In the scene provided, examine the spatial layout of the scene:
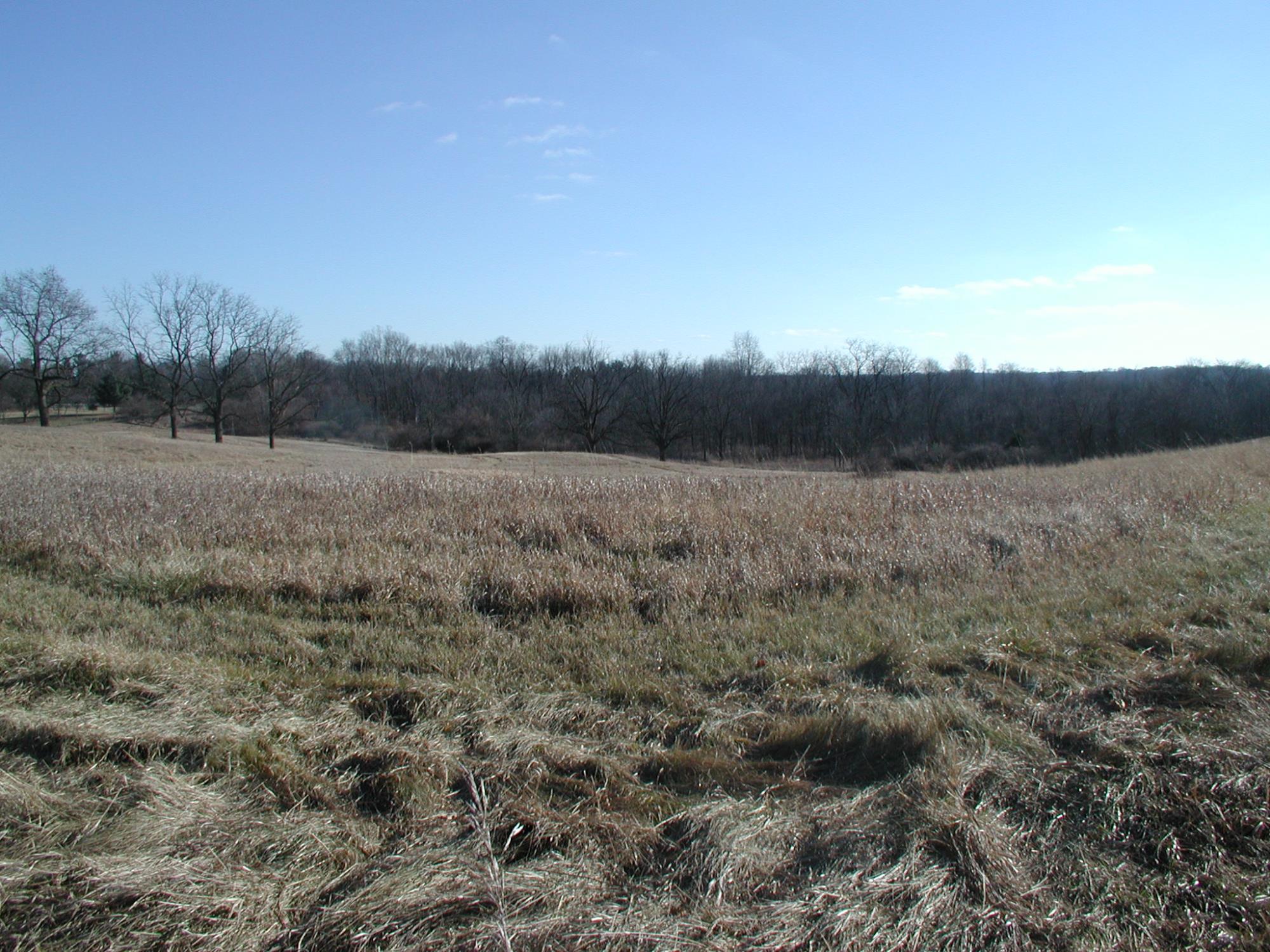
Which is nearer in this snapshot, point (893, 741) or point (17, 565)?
point (893, 741)

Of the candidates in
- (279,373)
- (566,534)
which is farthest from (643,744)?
(279,373)

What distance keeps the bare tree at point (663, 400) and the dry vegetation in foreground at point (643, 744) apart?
73.1 metres

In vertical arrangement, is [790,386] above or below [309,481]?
above

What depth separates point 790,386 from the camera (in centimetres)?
9312

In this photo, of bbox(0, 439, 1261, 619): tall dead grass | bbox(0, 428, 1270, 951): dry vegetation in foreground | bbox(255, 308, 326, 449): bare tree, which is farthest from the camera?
bbox(255, 308, 326, 449): bare tree

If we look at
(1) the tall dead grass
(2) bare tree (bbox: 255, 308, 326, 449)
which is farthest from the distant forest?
(1) the tall dead grass

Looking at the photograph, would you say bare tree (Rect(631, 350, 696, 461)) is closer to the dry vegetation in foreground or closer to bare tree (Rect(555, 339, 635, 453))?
bare tree (Rect(555, 339, 635, 453))

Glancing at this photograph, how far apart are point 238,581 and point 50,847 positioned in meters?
4.43

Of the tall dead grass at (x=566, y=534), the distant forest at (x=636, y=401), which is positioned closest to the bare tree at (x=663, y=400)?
the distant forest at (x=636, y=401)

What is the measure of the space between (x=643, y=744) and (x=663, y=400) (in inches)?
3070

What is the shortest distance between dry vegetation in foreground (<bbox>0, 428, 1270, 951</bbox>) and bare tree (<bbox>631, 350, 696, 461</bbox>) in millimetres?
73104

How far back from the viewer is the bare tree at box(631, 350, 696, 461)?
81.6 metres

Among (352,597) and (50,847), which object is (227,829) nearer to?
(50,847)

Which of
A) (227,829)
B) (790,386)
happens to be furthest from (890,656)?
(790,386)
